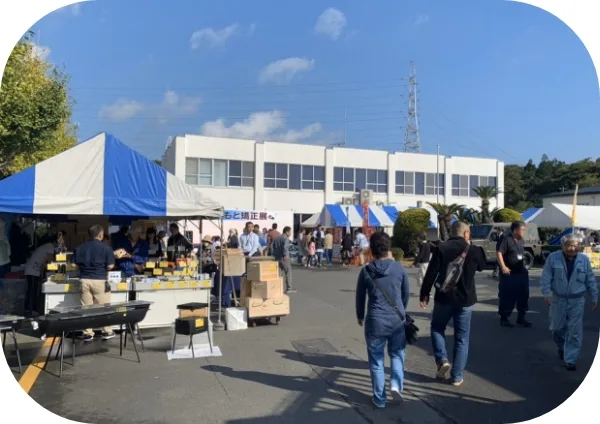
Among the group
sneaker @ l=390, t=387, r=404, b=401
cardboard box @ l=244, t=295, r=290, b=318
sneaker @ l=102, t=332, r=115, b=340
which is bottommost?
sneaker @ l=102, t=332, r=115, b=340

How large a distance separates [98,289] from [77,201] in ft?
4.71

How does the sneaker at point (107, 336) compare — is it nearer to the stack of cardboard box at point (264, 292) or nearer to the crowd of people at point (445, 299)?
the stack of cardboard box at point (264, 292)

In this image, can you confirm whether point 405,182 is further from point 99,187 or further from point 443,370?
point 443,370

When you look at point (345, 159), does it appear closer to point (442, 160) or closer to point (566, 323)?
point (442, 160)

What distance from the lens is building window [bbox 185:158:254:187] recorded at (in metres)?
31.8

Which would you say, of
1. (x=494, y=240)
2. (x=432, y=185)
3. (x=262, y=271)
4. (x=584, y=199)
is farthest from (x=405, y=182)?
(x=262, y=271)

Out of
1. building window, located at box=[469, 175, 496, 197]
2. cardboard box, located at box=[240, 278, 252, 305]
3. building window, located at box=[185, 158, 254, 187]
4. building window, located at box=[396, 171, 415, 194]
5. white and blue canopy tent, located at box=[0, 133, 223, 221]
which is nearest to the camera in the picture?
white and blue canopy tent, located at box=[0, 133, 223, 221]

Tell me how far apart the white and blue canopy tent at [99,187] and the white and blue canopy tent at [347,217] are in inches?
750

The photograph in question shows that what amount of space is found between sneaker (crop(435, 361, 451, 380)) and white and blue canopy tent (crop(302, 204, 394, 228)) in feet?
69.1

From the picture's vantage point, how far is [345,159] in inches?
1426

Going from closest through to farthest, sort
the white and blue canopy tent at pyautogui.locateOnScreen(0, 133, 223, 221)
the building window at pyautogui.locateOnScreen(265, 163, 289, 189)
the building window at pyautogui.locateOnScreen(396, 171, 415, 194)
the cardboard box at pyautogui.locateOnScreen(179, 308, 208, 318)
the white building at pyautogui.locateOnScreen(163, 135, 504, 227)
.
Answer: the cardboard box at pyautogui.locateOnScreen(179, 308, 208, 318) → the white and blue canopy tent at pyautogui.locateOnScreen(0, 133, 223, 221) → the white building at pyautogui.locateOnScreen(163, 135, 504, 227) → the building window at pyautogui.locateOnScreen(265, 163, 289, 189) → the building window at pyautogui.locateOnScreen(396, 171, 415, 194)

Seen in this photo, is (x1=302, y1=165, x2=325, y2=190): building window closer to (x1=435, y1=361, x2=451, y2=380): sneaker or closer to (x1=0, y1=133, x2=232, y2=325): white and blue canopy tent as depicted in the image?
(x1=0, y1=133, x2=232, y2=325): white and blue canopy tent

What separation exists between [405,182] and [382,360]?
113ft

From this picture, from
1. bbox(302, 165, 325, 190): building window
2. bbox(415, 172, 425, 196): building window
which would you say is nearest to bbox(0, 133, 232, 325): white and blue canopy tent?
bbox(302, 165, 325, 190): building window
